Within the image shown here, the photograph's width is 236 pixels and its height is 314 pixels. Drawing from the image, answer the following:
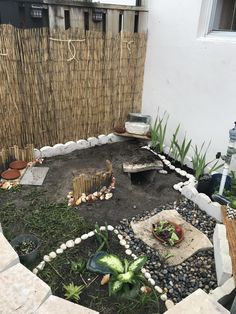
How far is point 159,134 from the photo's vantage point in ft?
13.0

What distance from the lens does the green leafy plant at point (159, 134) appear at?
12.7 feet

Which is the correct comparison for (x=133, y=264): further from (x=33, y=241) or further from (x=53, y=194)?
(x=53, y=194)

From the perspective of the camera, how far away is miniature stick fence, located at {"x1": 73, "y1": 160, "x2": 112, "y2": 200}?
2.80m

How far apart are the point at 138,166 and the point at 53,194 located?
1.09m

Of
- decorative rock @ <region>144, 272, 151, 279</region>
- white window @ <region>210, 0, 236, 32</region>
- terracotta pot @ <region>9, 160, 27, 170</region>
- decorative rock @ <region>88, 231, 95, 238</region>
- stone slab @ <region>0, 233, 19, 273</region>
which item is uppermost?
white window @ <region>210, 0, 236, 32</region>

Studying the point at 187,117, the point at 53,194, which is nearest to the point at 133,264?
the point at 53,194

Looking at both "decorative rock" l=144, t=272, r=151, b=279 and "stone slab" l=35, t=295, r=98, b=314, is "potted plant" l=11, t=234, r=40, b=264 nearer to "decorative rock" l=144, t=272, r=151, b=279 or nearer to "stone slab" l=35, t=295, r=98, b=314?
"stone slab" l=35, t=295, r=98, b=314

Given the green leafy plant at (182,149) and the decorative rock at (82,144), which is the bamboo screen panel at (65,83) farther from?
the green leafy plant at (182,149)

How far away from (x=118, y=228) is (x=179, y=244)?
0.57 metres

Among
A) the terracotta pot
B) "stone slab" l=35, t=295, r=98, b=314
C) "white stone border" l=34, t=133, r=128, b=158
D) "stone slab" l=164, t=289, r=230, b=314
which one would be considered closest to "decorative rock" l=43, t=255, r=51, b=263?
"stone slab" l=35, t=295, r=98, b=314

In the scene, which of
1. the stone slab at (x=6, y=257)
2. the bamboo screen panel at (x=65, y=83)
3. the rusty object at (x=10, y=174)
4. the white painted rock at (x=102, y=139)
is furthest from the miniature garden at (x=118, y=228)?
the bamboo screen panel at (x=65, y=83)

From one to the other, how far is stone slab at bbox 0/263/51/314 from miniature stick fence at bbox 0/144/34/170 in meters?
1.82

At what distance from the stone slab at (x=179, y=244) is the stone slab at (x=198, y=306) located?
0.67 meters

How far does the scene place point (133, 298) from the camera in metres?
1.90
